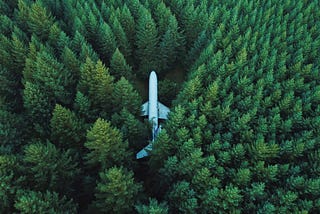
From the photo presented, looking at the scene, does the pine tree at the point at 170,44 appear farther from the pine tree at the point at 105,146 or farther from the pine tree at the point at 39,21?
the pine tree at the point at 105,146

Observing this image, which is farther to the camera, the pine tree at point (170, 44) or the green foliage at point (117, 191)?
the pine tree at point (170, 44)

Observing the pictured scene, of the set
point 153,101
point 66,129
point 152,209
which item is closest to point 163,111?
point 153,101

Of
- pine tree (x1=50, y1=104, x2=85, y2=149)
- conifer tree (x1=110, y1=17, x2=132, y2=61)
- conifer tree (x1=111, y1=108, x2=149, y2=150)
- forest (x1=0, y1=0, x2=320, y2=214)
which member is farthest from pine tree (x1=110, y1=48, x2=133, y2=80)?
pine tree (x1=50, y1=104, x2=85, y2=149)

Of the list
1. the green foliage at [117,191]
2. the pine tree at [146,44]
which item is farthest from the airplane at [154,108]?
the green foliage at [117,191]

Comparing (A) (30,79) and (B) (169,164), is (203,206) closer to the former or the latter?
(B) (169,164)

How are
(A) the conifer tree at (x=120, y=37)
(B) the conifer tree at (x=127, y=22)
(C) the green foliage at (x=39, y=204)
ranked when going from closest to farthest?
(C) the green foliage at (x=39, y=204) → (A) the conifer tree at (x=120, y=37) → (B) the conifer tree at (x=127, y=22)

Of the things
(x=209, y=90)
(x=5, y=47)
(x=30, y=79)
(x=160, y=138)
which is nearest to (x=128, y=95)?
(x=160, y=138)
